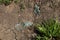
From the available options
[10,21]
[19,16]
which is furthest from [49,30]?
[10,21]

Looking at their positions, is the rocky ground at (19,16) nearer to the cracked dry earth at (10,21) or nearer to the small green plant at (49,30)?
the cracked dry earth at (10,21)

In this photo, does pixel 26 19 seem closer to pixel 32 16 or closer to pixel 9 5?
pixel 32 16

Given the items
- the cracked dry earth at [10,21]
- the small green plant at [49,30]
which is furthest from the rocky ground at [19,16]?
the small green plant at [49,30]

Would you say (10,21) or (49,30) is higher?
(10,21)

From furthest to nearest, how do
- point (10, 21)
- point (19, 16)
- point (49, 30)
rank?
point (19, 16) < point (10, 21) < point (49, 30)

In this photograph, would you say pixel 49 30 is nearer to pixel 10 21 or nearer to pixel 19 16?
pixel 19 16

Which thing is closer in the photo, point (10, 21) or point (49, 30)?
point (49, 30)

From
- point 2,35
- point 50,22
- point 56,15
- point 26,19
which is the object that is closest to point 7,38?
point 2,35
